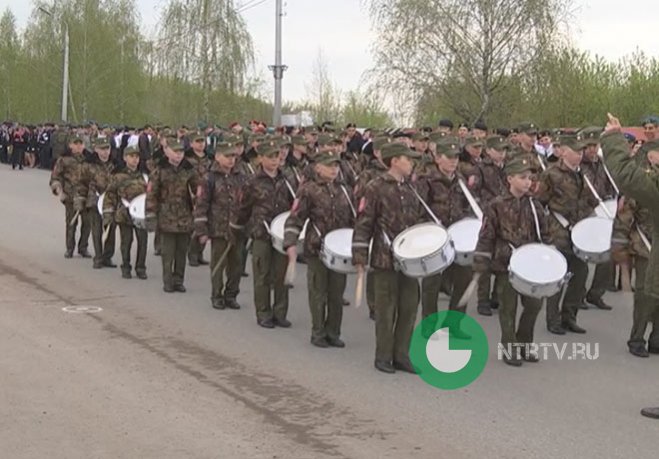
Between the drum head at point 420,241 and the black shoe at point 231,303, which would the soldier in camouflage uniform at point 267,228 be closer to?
the black shoe at point 231,303

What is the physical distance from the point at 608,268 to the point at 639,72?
22.8m

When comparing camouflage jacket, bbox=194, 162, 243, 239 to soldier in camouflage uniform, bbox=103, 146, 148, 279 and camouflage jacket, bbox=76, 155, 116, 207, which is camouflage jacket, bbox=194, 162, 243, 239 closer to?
soldier in camouflage uniform, bbox=103, 146, 148, 279

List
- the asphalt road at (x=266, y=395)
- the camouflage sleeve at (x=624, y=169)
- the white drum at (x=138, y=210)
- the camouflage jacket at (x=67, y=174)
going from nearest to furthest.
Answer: the asphalt road at (x=266, y=395), the camouflage sleeve at (x=624, y=169), the white drum at (x=138, y=210), the camouflage jacket at (x=67, y=174)

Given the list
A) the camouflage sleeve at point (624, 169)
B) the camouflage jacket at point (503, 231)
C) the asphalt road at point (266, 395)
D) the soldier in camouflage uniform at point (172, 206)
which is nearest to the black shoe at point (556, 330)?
the asphalt road at point (266, 395)

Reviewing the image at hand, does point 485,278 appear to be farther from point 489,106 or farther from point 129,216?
point 489,106

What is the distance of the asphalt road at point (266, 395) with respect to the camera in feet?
19.6

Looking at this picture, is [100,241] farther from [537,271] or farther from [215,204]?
[537,271]

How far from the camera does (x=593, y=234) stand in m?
9.17

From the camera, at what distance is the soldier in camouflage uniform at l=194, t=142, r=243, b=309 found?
10.5 metres

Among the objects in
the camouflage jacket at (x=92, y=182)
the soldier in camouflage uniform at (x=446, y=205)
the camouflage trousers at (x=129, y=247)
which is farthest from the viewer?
the camouflage jacket at (x=92, y=182)

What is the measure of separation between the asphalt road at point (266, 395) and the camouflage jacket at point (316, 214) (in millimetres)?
983

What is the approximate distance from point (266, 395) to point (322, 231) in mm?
2048

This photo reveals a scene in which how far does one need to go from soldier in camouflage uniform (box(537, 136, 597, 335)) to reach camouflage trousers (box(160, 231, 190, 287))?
4.35 metres

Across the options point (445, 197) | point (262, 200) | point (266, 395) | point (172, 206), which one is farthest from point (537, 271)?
point (172, 206)
